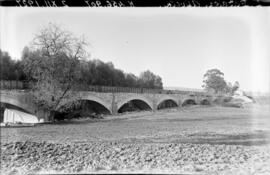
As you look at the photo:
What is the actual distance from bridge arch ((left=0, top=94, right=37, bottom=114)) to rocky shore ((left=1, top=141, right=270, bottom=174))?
736 mm

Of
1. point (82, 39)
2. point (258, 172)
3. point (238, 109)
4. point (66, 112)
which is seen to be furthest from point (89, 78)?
point (258, 172)

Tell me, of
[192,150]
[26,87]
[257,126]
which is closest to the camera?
[192,150]

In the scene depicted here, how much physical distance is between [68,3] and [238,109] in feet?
5.12

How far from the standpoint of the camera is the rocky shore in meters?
1.06

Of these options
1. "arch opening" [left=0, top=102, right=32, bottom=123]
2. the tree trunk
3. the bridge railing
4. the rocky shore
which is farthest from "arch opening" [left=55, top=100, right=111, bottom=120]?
the rocky shore

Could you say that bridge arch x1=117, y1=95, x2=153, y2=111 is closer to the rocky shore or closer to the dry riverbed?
the dry riverbed

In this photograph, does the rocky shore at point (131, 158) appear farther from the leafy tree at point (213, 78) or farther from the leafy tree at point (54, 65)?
the leafy tree at point (54, 65)

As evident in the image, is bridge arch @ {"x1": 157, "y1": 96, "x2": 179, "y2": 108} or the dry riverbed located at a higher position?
bridge arch @ {"x1": 157, "y1": 96, "x2": 179, "y2": 108}

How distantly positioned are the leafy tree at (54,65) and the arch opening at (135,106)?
2.19 ft

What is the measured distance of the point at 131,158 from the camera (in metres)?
1.13

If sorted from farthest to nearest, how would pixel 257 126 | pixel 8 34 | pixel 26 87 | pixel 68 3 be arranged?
pixel 26 87 < pixel 257 126 < pixel 8 34 < pixel 68 3

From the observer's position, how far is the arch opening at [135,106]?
2.29 meters

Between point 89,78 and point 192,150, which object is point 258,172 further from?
point 89,78

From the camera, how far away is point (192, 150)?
1.24 m
